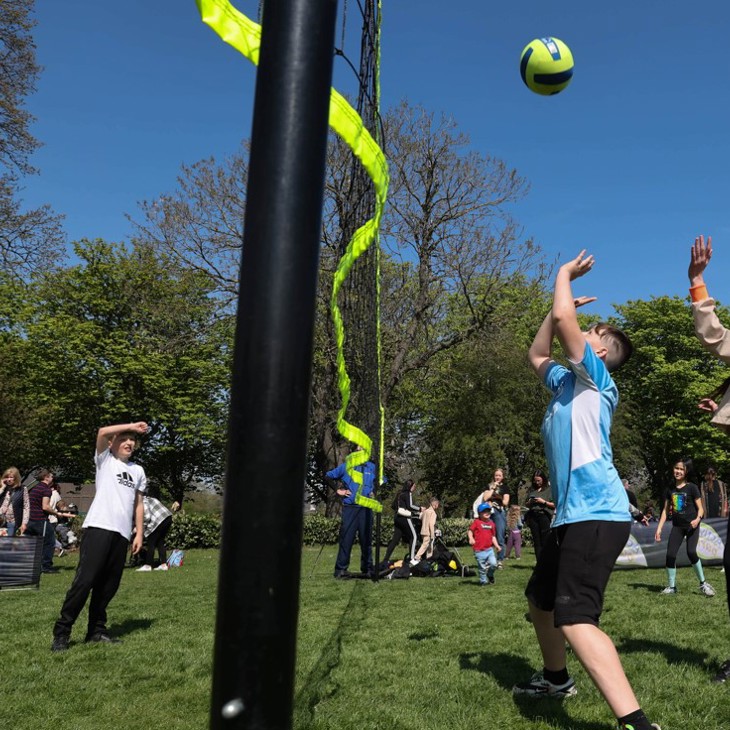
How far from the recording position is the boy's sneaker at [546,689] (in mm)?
4199

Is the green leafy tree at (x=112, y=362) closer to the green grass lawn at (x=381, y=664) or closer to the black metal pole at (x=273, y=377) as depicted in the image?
the green grass lawn at (x=381, y=664)

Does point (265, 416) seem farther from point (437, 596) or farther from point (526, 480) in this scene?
point (526, 480)

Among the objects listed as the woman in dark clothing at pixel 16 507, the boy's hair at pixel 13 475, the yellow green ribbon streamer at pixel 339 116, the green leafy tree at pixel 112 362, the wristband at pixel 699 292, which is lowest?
the woman in dark clothing at pixel 16 507

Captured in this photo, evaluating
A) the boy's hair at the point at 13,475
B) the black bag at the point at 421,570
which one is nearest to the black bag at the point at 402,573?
the black bag at the point at 421,570

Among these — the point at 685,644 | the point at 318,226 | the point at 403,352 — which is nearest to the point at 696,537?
the point at 685,644

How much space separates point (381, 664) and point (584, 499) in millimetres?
2480

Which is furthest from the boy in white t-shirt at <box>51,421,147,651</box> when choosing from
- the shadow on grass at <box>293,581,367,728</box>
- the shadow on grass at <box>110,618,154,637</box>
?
the shadow on grass at <box>293,581,367,728</box>

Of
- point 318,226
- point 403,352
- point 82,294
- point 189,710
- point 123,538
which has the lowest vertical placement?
point 189,710

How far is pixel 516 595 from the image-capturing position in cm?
944

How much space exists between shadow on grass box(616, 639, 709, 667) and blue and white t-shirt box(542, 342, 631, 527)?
2.58m

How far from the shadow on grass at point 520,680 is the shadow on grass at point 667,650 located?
3.48 ft

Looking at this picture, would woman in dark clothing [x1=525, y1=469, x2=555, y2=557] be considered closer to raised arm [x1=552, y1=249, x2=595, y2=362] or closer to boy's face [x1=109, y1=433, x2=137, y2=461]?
boy's face [x1=109, y1=433, x2=137, y2=461]

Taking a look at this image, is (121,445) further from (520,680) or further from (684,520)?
(684,520)

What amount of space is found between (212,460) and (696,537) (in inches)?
1303
